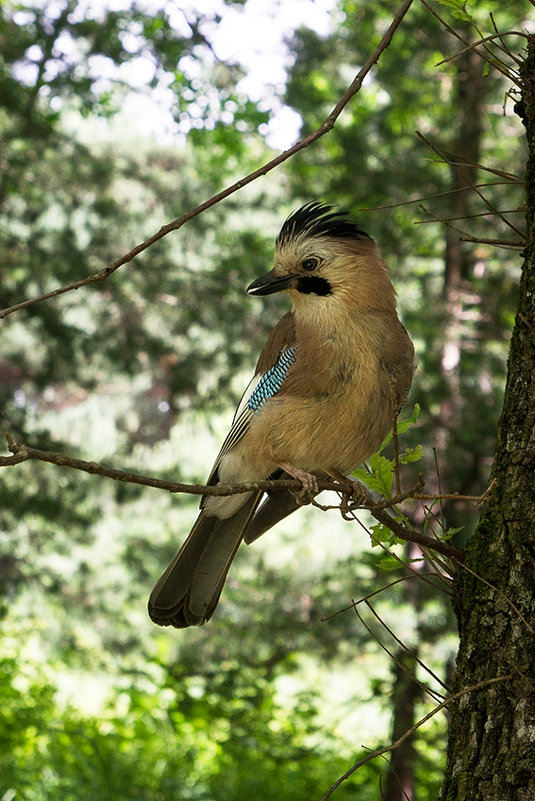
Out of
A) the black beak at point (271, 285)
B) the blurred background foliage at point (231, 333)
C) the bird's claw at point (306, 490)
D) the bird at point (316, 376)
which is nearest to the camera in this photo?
the bird's claw at point (306, 490)

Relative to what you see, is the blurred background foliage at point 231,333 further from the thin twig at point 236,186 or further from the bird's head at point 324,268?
the thin twig at point 236,186

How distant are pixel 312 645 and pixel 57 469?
261 centimetres

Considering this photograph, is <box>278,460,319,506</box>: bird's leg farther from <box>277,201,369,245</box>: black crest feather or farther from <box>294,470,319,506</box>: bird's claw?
<box>277,201,369,245</box>: black crest feather

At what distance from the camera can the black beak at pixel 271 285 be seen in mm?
3054

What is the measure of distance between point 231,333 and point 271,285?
4573 millimetres

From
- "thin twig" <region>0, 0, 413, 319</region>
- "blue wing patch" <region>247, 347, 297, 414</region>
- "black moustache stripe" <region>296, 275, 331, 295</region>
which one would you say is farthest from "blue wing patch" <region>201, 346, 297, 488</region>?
"thin twig" <region>0, 0, 413, 319</region>

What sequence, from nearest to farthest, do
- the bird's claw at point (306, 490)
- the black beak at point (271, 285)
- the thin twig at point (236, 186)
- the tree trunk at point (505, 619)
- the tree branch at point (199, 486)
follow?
the tree branch at point (199, 486), the tree trunk at point (505, 619), the thin twig at point (236, 186), the bird's claw at point (306, 490), the black beak at point (271, 285)

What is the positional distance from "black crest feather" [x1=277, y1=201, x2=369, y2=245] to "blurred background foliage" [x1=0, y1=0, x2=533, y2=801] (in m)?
3.18

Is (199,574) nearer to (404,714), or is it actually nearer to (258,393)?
(258,393)

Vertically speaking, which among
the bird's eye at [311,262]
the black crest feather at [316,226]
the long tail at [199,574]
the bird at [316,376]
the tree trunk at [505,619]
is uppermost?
the black crest feather at [316,226]

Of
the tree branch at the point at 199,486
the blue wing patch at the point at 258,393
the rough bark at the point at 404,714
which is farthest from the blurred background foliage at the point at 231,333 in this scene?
the tree branch at the point at 199,486

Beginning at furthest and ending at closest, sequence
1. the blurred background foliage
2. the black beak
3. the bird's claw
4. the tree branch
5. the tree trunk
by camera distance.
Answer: the blurred background foliage < the black beak < the bird's claw < the tree trunk < the tree branch

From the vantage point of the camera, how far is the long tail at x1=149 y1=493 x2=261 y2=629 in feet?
9.88

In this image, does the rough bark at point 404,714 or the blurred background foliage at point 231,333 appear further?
the blurred background foliage at point 231,333
